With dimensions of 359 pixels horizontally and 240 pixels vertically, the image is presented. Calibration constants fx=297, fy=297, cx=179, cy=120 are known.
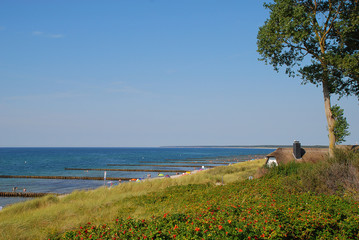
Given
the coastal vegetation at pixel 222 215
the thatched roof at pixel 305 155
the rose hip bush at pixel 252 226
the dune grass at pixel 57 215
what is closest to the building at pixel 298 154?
the thatched roof at pixel 305 155

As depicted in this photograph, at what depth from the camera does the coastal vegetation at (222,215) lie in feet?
22.1

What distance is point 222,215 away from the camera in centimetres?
822

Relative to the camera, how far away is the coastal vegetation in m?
6.75

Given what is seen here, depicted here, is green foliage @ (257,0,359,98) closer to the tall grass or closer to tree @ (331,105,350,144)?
the tall grass

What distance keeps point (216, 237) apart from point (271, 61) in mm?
18579

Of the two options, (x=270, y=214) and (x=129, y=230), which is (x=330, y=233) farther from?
(x=129, y=230)

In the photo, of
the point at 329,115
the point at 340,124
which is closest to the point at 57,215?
the point at 329,115

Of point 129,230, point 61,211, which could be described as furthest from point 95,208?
point 129,230

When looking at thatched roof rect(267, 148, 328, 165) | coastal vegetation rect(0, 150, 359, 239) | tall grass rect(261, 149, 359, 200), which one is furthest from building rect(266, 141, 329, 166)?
coastal vegetation rect(0, 150, 359, 239)

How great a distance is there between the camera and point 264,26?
21500 mm

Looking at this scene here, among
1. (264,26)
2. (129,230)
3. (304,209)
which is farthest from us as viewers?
(264,26)

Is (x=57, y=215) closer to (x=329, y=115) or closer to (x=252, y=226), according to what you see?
(x=252, y=226)

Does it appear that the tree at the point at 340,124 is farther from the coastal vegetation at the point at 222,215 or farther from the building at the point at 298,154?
the coastal vegetation at the point at 222,215

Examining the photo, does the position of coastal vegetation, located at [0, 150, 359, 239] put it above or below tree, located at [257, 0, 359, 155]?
below
